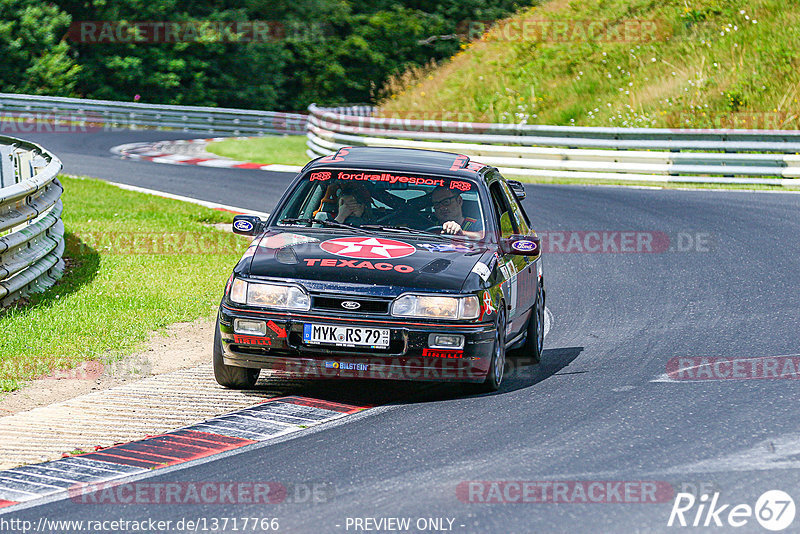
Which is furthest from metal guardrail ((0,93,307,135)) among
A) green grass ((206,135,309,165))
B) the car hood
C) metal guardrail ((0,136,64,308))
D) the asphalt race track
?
the car hood

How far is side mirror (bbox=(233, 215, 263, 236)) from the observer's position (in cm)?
831

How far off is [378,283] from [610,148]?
54.7ft

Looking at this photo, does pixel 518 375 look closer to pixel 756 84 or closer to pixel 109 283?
pixel 109 283

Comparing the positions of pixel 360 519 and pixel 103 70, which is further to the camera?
pixel 103 70

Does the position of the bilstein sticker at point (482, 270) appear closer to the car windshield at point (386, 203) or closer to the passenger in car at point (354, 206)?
the car windshield at point (386, 203)

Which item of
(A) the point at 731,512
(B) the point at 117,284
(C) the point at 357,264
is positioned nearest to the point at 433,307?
(C) the point at 357,264

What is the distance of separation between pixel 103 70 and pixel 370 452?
39.7 meters

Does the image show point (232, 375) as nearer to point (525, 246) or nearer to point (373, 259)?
point (373, 259)

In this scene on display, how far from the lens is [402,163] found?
8.73m

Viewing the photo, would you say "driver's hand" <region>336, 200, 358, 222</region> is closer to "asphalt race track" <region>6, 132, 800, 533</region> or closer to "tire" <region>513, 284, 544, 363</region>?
"asphalt race track" <region>6, 132, 800, 533</region>

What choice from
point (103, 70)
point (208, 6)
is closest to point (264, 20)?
point (208, 6)

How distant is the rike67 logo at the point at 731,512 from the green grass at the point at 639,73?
21.2 meters

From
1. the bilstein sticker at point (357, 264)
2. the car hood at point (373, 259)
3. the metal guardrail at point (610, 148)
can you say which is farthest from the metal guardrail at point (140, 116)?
the bilstein sticker at point (357, 264)

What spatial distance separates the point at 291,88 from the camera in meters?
51.8
